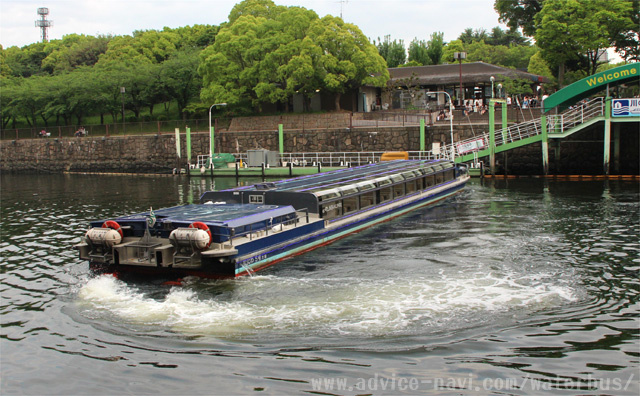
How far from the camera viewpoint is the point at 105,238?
49.6 ft

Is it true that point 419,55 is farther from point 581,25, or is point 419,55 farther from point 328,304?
point 328,304

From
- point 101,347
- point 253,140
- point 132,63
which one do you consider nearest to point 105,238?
point 101,347

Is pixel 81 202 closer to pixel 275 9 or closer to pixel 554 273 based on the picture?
pixel 554 273

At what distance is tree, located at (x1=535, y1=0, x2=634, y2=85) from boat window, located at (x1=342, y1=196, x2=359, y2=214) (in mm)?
39878

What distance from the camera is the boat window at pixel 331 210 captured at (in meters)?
19.6

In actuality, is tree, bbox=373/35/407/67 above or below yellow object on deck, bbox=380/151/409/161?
above

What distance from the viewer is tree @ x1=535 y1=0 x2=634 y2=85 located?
52.3 m

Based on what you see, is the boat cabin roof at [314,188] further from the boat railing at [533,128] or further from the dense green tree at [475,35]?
the dense green tree at [475,35]

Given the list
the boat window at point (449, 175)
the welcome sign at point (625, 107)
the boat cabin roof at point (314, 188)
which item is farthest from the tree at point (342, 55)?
the boat cabin roof at point (314, 188)

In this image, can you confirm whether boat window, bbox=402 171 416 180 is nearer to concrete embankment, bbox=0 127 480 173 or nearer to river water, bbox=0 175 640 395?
river water, bbox=0 175 640 395

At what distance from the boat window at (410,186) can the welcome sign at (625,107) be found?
17.3 metres

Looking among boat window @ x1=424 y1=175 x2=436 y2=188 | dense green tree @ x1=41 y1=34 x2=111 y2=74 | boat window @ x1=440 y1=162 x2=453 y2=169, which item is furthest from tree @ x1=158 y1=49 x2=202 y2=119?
boat window @ x1=424 y1=175 x2=436 y2=188

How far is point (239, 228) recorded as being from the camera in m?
15.7

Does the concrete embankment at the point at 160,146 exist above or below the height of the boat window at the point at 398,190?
above
